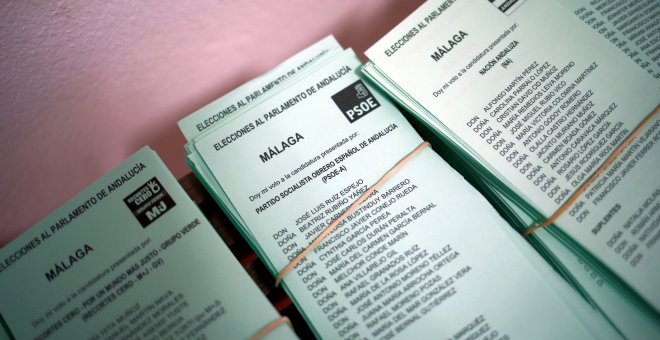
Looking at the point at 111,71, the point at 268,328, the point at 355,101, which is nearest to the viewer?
the point at 268,328

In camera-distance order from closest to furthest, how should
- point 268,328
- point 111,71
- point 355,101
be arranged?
1. point 268,328
2. point 355,101
3. point 111,71

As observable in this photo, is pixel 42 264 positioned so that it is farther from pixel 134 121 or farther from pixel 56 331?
pixel 134 121

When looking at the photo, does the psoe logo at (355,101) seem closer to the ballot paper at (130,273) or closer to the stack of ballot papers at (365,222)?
the stack of ballot papers at (365,222)

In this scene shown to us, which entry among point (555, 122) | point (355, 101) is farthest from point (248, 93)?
point (555, 122)

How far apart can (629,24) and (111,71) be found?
0.88 meters

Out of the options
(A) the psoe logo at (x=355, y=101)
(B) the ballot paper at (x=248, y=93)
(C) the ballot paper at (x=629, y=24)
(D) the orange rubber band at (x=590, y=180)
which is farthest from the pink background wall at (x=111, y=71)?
(D) the orange rubber band at (x=590, y=180)

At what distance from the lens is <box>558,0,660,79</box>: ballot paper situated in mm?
550

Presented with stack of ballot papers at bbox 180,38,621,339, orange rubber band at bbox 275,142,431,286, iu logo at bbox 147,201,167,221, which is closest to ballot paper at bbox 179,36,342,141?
stack of ballot papers at bbox 180,38,621,339

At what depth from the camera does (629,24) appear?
577mm

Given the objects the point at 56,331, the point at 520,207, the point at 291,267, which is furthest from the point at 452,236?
the point at 56,331

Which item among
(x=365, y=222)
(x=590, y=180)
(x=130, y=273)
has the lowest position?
(x=590, y=180)

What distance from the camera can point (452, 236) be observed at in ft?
1.48

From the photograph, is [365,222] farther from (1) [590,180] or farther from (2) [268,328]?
(1) [590,180]

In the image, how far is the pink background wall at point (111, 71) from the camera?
1.85 feet
